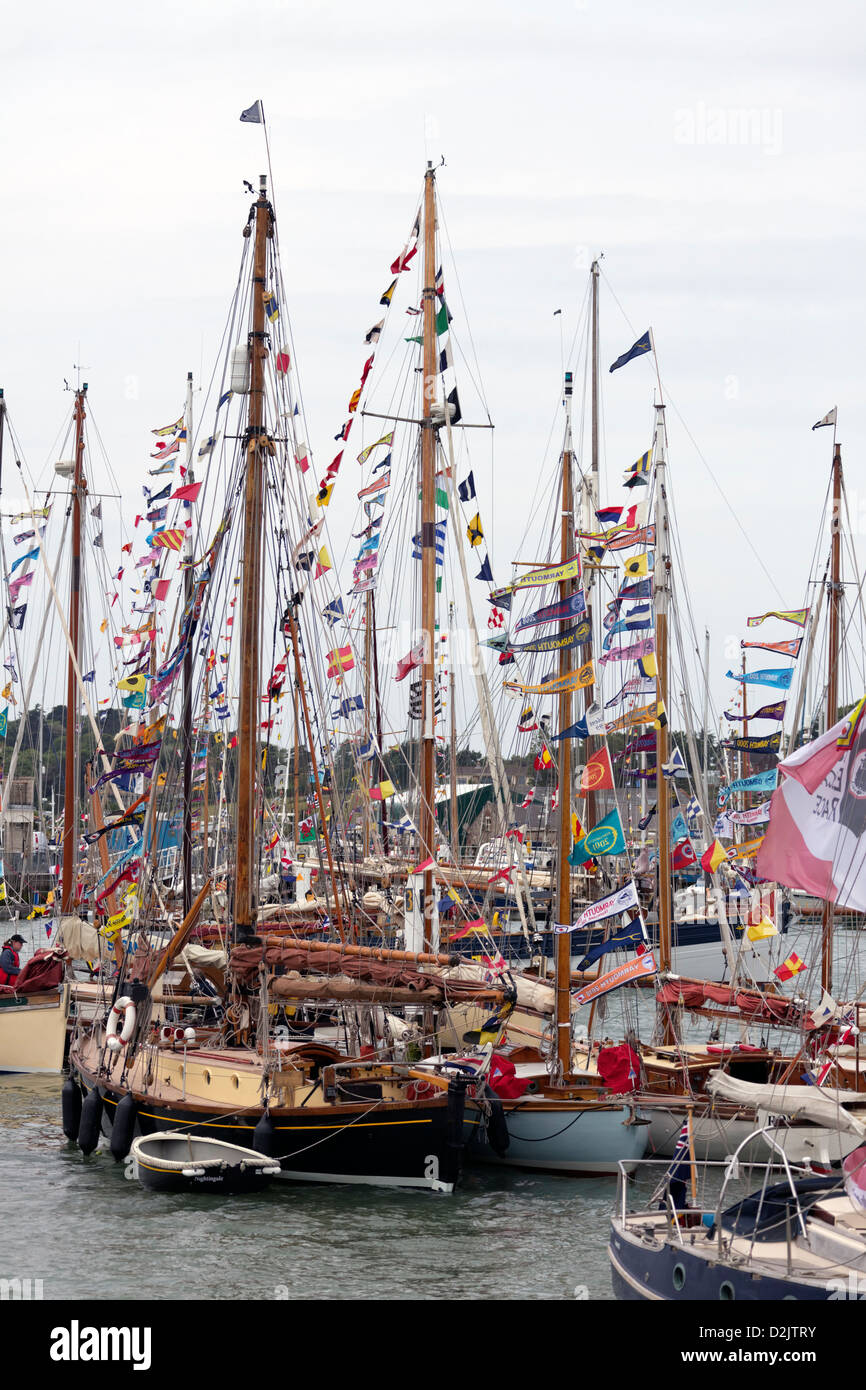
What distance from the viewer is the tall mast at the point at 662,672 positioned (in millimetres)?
37969

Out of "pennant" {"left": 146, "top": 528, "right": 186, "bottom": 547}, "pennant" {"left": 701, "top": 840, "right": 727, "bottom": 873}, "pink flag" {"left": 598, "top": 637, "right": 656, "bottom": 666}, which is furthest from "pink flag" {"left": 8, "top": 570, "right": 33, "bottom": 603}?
"pennant" {"left": 701, "top": 840, "right": 727, "bottom": 873}

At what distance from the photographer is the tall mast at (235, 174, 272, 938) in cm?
3369

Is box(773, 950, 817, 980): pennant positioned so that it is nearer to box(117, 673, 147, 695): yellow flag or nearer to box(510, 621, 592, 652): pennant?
box(510, 621, 592, 652): pennant

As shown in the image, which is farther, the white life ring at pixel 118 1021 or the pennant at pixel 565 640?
the white life ring at pixel 118 1021

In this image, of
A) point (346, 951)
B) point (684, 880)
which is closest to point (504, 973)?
point (346, 951)

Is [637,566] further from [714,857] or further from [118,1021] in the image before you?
[118,1021]

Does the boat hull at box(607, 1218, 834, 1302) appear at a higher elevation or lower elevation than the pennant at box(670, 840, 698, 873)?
lower

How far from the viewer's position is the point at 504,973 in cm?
3356

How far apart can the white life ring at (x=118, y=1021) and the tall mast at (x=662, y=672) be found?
12.6 meters

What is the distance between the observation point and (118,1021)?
3356cm

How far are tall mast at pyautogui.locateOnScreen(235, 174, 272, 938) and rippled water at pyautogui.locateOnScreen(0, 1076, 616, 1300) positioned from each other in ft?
21.4

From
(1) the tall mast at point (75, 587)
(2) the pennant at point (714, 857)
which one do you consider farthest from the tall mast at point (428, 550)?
(1) the tall mast at point (75, 587)

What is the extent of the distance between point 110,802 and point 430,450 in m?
52.2

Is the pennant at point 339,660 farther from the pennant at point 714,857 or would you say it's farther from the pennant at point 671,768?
the pennant at point 714,857
